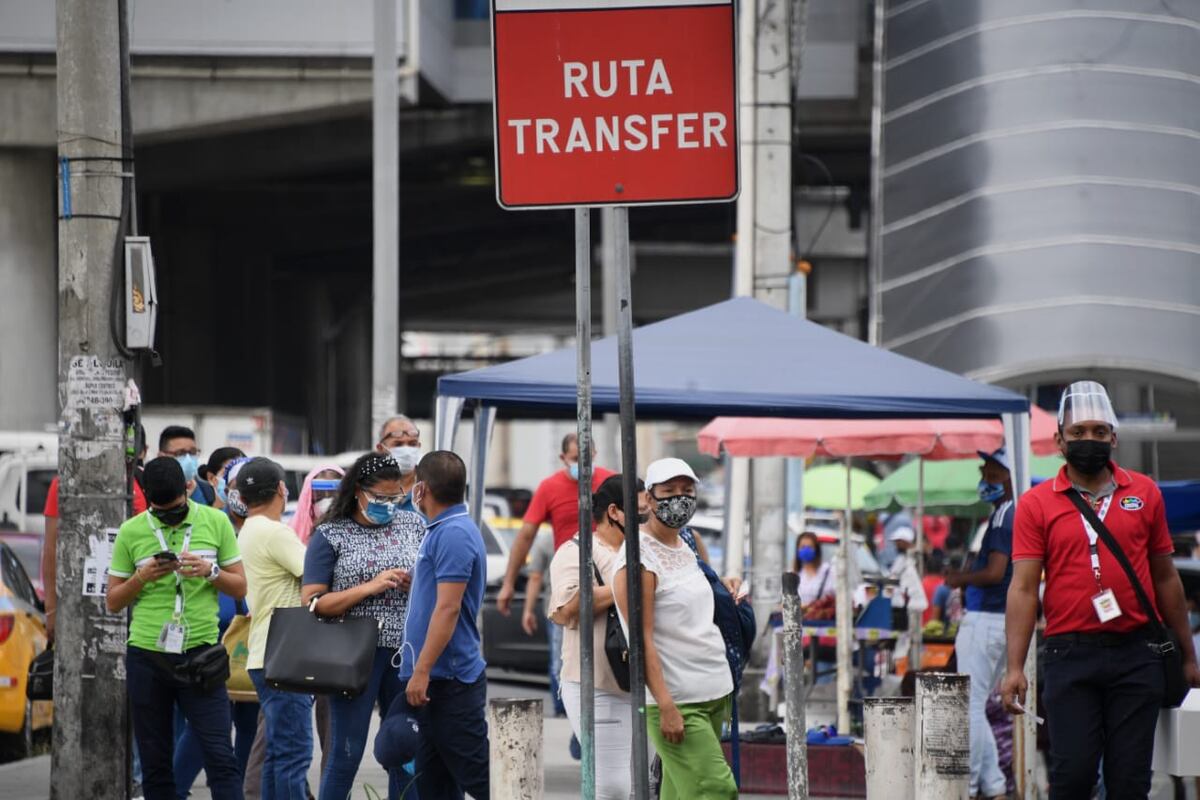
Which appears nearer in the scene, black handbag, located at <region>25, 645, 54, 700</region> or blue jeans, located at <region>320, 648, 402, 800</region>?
blue jeans, located at <region>320, 648, 402, 800</region>

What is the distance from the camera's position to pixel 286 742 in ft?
27.5

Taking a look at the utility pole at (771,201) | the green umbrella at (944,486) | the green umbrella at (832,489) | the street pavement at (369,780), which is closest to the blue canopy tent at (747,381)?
the street pavement at (369,780)

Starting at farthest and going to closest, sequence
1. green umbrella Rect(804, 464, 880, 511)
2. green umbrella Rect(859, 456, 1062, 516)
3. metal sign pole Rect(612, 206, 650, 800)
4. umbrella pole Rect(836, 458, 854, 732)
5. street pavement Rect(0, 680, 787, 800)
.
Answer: green umbrella Rect(804, 464, 880, 511)
green umbrella Rect(859, 456, 1062, 516)
umbrella pole Rect(836, 458, 854, 732)
street pavement Rect(0, 680, 787, 800)
metal sign pole Rect(612, 206, 650, 800)

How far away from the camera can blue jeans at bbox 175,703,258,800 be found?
919 cm

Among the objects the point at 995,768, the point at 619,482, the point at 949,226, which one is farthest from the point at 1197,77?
the point at 619,482

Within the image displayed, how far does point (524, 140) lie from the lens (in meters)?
5.72

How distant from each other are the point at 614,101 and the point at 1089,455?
2.46m

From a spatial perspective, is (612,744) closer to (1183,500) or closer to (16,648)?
(16,648)

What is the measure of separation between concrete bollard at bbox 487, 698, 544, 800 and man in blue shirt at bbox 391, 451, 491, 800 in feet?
1.51

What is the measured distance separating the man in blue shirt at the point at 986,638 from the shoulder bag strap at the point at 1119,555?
384 centimetres

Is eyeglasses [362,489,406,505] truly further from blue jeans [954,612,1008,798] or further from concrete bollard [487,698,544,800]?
blue jeans [954,612,1008,798]

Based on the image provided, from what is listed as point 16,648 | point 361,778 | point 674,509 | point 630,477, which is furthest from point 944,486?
point 630,477

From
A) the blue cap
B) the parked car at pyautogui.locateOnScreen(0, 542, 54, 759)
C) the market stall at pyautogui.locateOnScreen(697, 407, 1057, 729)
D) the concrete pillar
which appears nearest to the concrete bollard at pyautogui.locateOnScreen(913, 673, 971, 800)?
the blue cap

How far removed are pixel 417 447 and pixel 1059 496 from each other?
448 centimetres
